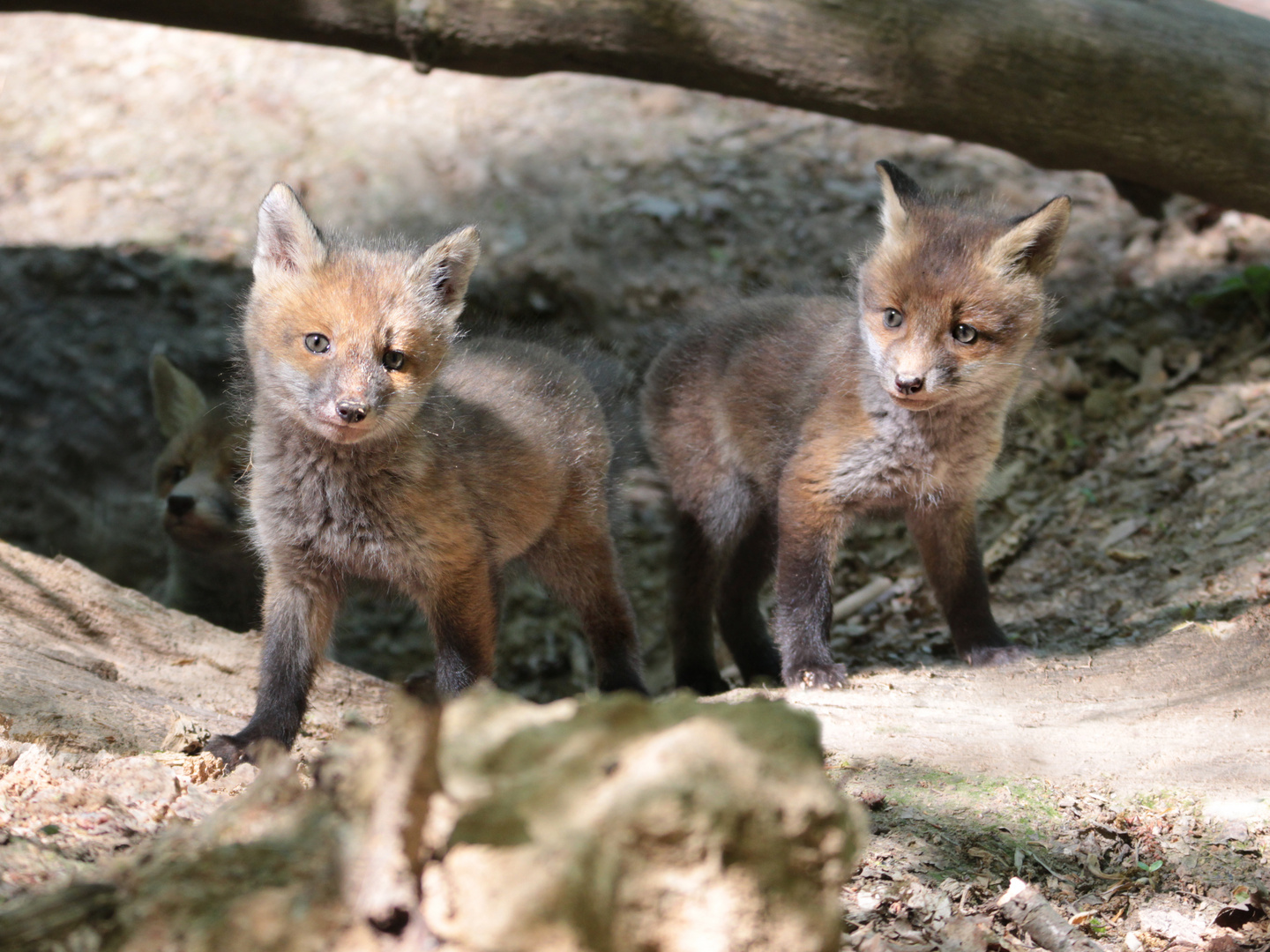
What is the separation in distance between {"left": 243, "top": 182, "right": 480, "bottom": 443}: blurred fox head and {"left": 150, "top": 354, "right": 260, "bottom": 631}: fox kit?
1.66 meters

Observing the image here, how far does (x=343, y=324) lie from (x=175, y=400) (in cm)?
307

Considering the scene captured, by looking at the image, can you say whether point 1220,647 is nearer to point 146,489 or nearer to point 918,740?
point 918,740

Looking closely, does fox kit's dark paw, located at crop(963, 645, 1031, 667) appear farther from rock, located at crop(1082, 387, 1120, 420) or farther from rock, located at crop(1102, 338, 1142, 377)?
rock, located at crop(1102, 338, 1142, 377)

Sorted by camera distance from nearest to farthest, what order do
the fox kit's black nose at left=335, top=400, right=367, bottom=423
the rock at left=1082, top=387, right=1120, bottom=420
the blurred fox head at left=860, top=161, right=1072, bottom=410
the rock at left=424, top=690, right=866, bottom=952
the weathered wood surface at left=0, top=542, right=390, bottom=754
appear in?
the rock at left=424, top=690, right=866, bottom=952 → the weathered wood surface at left=0, top=542, right=390, bottom=754 → the fox kit's black nose at left=335, top=400, right=367, bottom=423 → the blurred fox head at left=860, top=161, right=1072, bottom=410 → the rock at left=1082, top=387, right=1120, bottom=420

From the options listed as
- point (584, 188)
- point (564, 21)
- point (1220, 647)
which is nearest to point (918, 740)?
point (1220, 647)

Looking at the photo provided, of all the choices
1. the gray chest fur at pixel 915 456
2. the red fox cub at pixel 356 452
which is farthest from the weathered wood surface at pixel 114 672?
the gray chest fur at pixel 915 456

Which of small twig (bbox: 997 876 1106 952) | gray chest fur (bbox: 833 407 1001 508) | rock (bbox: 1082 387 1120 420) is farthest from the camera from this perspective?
rock (bbox: 1082 387 1120 420)

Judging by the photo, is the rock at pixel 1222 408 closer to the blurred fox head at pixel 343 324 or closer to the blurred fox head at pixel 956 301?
the blurred fox head at pixel 956 301

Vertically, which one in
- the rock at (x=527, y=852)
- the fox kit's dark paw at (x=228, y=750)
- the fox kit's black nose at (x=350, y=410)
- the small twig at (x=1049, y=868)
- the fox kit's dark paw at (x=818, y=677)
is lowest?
the fox kit's dark paw at (x=818, y=677)

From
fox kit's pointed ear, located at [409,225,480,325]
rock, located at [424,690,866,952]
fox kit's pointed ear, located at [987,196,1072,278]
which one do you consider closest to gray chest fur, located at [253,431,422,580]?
fox kit's pointed ear, located at [409,225,480,325]

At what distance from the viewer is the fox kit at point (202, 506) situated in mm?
5895

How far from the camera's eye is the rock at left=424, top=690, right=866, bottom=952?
1.65 metres

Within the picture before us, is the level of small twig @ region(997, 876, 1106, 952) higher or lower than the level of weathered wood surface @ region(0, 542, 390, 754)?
higher

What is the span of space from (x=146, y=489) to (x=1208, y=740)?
6694 mm
